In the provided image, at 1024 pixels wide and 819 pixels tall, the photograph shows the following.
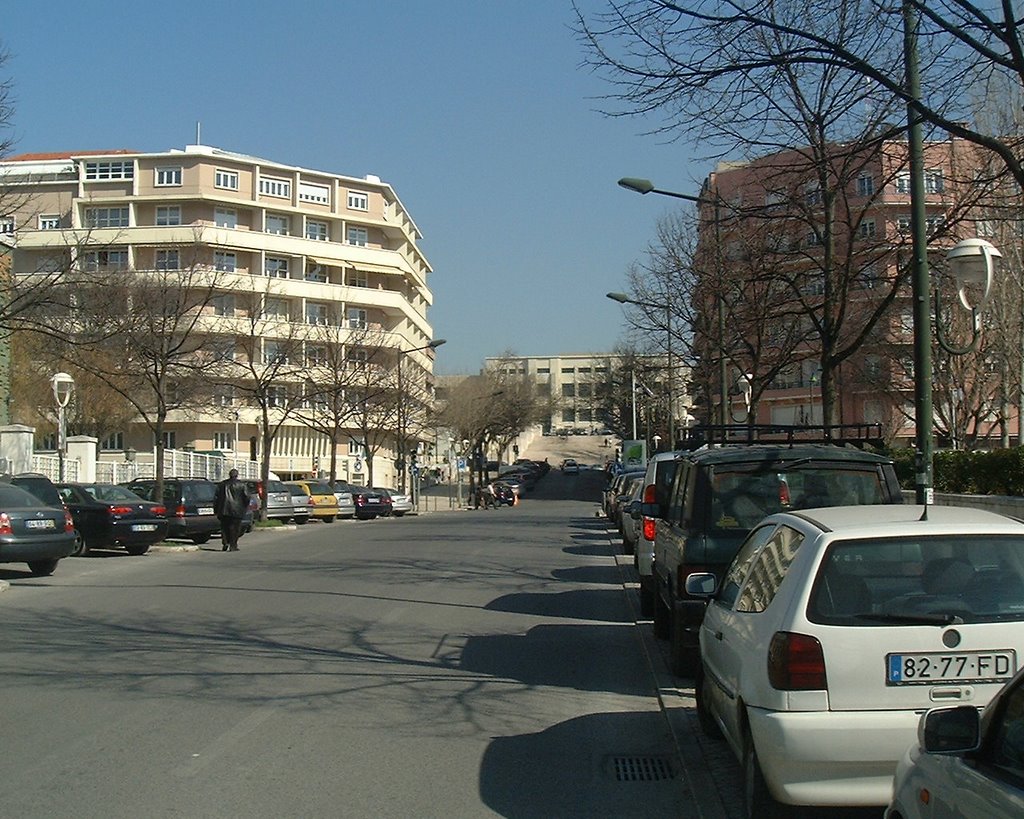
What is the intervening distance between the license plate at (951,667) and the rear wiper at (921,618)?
134 millimetres

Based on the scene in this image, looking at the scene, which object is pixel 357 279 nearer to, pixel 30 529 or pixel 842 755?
pixel 30 529

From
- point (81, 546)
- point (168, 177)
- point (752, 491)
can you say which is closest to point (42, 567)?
point (81, 546)

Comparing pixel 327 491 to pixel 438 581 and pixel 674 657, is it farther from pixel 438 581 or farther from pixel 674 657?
pixel 674 657

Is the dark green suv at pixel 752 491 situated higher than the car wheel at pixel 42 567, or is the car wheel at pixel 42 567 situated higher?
the dark green suv at pixel 752 491

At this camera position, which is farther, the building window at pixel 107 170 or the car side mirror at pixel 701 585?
the building window at pixel 107 170

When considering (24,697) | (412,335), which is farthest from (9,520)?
(412,335)

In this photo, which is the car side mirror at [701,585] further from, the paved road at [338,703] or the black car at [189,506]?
the black car at [189,506]

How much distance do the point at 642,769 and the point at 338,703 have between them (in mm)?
2677

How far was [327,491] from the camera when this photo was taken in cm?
4203

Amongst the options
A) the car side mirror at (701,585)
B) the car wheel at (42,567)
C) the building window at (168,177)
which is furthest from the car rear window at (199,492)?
the building window at (168,177)

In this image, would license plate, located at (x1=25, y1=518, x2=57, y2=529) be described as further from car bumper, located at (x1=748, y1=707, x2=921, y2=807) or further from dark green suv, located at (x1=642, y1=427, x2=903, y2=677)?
car bumper, located at (x1=748, y1=707, x2=921, y2=807)

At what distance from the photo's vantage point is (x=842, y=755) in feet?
Result: 16.1

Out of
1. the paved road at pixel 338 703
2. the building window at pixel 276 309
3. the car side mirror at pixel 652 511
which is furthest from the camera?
Answer: the building window at pixel 276 309

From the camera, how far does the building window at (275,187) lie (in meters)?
74.5
